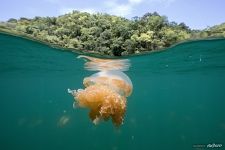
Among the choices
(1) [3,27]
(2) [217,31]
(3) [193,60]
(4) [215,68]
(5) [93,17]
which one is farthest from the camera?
(4) [215,68]

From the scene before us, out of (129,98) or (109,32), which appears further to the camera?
(129,98)

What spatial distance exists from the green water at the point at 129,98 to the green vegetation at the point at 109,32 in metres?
0.61

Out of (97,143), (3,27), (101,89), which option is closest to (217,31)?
(101,89)

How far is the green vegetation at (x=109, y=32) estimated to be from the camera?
46.2ft

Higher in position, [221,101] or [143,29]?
[143,29]

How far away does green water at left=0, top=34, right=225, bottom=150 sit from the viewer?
15.8 metres

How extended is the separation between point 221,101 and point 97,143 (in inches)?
827

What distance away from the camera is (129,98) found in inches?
Result: 1271

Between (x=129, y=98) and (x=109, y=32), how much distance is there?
16.9 meters

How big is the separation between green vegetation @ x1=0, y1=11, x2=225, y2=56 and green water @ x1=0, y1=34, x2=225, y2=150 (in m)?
0.61

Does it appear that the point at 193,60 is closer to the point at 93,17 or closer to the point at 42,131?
the point at 93,17

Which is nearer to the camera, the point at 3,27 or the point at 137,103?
the point at 3,27

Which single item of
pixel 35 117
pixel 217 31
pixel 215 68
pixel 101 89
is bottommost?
pixel 35 117

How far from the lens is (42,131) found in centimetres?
3238
